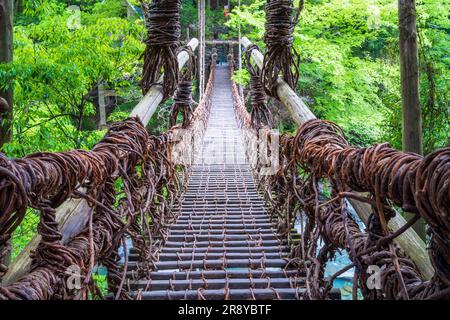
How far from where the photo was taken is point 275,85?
321cm

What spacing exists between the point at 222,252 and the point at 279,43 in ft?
5.40

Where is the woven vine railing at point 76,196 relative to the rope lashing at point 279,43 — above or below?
below

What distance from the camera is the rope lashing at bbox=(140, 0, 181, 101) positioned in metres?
2.70

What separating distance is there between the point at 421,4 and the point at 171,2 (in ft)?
17.2

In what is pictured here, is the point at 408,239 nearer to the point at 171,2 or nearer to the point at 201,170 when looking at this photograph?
the point at 171,2

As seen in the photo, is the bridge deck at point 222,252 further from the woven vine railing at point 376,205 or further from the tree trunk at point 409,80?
the tree trunk at point 409,80

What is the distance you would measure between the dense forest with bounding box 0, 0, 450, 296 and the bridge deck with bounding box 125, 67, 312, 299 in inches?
49.5

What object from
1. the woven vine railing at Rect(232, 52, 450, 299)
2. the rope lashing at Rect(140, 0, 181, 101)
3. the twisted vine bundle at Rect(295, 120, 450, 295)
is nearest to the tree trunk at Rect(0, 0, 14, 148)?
the rope lashing at Rect(140, 0, 181, 101)

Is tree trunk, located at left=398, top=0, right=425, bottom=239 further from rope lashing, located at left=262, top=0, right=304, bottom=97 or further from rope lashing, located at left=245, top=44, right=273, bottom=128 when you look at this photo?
rope lashing, located at left=245, top=44, right=273, bottom=128

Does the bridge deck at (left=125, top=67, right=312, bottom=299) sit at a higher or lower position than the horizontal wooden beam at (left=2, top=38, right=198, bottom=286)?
lower

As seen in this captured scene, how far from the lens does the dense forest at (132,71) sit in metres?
4.18

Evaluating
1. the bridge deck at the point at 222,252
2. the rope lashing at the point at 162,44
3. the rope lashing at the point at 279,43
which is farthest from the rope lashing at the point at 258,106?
the rope lashing at the point at 162,44

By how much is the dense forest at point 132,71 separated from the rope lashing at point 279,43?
3.20 ft
